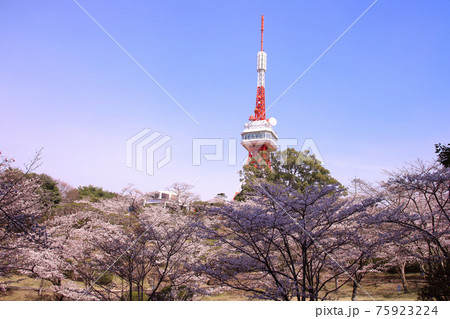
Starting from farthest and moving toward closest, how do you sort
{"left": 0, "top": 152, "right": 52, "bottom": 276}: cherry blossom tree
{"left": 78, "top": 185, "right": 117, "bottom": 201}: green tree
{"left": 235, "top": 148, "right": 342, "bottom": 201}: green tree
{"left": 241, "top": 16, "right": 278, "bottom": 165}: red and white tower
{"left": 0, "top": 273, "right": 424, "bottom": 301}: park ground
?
{"left": 241, "top": 16, "right": 278, "bottom": 165}: red and white tower < {"left": 78, "top": 185, "right": 117, "bottom": 201}: green tree < {"left": 235, "top": 148, "right": 342, "bottom": 201}: green tree < {"left": 0, "top": 273, "right": 424, "bottom": 301}: park ground < {"left": 0, "top": 152, "right": 52, "bottom": 276}: cherry blossom tree

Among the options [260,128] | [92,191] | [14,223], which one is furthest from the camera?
[260,128]

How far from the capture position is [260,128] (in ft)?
138

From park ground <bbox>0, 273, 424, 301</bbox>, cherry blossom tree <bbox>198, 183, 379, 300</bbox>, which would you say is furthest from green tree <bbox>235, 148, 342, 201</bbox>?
cherry blossom tree <bbox>198, 183, 379, 300</bbox>

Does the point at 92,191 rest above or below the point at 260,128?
below

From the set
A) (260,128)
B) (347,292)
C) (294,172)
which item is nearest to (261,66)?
(260,128)

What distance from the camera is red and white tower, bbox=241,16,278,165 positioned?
4109 cm

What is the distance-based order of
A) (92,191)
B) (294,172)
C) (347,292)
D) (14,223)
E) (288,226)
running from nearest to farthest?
(14,223) → (288,226) → (347,292) → (294,172) → (92,191)

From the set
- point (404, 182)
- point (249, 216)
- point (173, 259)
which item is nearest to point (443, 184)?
point (404, 182)

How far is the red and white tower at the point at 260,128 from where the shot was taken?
4109 centimetres

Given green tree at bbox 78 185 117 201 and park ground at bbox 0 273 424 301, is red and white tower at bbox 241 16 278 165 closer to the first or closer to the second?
green tree at bbox 78 185 117 201

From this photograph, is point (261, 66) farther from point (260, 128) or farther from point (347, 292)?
point (347, 292)

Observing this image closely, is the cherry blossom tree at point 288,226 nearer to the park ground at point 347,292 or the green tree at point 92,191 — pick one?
the park ground at point 347,292

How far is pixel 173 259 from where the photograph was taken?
24.6 ft

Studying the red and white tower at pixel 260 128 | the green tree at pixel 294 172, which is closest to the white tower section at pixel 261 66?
the red and white tower at pixel 260 128
